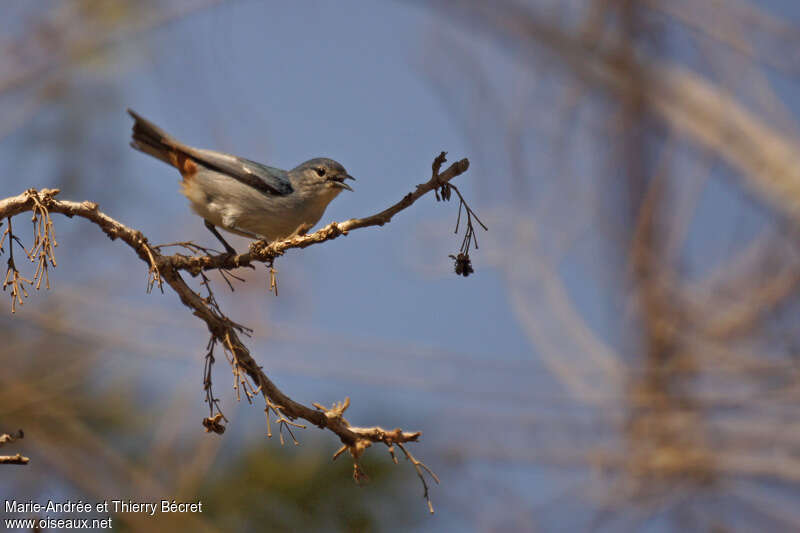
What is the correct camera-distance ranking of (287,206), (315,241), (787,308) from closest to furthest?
1. (315,241)
2. (287,206)
3. (787,308)

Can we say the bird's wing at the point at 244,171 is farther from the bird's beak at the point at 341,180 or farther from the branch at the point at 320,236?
the branch at the point at 320,236

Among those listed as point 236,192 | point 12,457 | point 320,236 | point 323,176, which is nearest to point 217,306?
point 320,236

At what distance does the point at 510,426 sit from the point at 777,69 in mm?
4031

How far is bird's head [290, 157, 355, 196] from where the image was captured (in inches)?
188

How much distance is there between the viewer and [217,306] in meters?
2.93

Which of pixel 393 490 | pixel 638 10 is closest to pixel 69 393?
pixel 393 490

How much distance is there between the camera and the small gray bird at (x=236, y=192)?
4.39m

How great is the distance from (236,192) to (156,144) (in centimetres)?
47

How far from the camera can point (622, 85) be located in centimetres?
794

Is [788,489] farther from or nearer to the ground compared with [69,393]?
nearer to the ground

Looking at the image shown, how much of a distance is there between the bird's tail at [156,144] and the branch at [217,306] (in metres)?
1.33

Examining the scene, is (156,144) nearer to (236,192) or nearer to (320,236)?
(236,192)

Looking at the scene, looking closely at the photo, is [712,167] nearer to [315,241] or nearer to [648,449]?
[648,449]

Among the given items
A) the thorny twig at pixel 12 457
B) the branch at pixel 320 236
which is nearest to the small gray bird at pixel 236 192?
the branch at pixel 320 236
